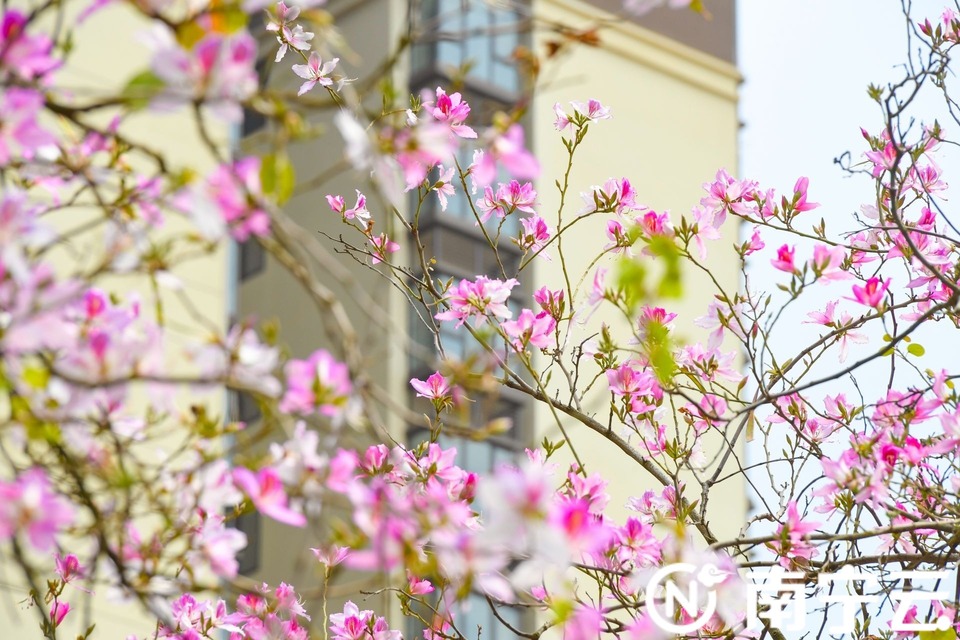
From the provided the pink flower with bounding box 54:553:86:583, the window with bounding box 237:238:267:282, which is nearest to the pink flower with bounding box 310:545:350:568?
the pink flower with bounding box 54:553:86:583

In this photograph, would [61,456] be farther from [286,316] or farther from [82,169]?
[286,316]

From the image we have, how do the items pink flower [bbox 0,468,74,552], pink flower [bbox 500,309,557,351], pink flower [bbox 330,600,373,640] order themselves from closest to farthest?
pink flower [bbox 0,468,74,552], pink flower [bbox 500,309,557,351], pink flower [bbox 330,600,373,640]

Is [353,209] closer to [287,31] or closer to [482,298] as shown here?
[287,31]

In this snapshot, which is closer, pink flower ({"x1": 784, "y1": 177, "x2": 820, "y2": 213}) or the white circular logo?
the white circular logo

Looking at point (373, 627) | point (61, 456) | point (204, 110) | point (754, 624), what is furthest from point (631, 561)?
point (204, 110)

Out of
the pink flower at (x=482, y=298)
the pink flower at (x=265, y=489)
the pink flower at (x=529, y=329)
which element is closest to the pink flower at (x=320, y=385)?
the pink flower at (x=265, y=489)

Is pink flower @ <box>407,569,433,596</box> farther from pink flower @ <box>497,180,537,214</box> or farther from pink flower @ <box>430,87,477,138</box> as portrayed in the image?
pink flower @ <box>430,87,477,138</box>

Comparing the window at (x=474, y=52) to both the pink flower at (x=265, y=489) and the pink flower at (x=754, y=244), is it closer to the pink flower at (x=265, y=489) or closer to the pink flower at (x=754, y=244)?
the pink flower at (x=754, y=244)

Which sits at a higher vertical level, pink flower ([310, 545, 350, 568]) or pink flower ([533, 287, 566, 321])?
pink flower ([533, 287, 566, 321])

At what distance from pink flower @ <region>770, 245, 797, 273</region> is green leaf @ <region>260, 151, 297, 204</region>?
A: 151 cm

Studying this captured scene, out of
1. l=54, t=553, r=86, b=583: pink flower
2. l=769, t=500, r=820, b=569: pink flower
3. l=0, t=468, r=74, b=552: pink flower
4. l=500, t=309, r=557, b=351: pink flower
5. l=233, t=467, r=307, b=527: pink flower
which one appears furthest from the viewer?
l=500, t=309, r=557, b=351: pink flower

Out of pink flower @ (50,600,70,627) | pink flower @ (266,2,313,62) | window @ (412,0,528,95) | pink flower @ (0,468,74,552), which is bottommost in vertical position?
pink flower @ (0,468,74,552)

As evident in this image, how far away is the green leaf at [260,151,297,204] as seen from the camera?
1468mm

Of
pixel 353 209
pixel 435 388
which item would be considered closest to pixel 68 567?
pixel 435 388
